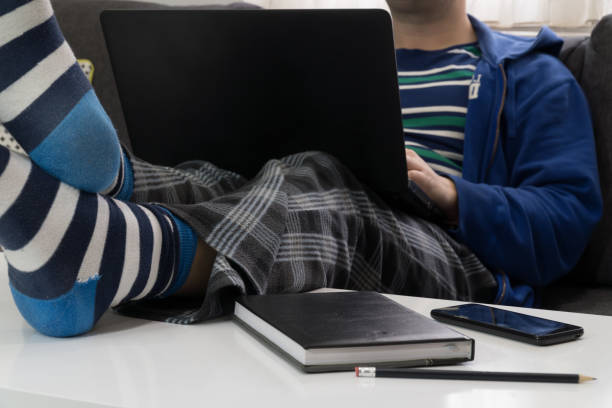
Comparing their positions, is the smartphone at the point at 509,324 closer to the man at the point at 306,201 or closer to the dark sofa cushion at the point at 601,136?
the man at the point at 306,201

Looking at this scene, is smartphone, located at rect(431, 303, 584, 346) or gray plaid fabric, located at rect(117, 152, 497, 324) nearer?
smartphone, located at rect(431, 303, 584, 346)

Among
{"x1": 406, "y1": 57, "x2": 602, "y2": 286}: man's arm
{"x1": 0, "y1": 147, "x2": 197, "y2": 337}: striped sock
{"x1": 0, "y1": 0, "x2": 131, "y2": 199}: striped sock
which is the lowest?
{"x1": 406, "y1": 57, "x2": 602, "y2": 286}: man's arm

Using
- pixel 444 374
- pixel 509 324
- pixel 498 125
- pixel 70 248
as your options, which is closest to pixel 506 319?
pixel 509 324

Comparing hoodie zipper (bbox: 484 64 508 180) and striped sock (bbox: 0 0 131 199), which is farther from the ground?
striped sock (bbox: 0 0 131 199)

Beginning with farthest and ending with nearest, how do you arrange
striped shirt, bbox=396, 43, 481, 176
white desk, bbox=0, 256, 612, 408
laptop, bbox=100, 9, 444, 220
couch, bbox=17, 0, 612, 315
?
striped shirt, bbox=396, 43, 481, 176
couch, bbox=17, 0, 612, 315
laptop, bbox=100, 9, 444, 220
white desk, bbox=0, 256, 612, 408

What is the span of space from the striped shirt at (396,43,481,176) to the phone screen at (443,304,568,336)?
1.84 feet

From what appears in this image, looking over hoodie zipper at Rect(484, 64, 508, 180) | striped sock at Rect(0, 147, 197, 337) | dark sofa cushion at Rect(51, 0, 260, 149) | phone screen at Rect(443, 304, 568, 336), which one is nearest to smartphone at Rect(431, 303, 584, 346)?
phone screen at Rect(443, 304, 568, 336)

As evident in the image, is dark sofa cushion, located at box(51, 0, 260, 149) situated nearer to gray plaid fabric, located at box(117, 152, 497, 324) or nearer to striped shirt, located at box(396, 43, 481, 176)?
striped shirt, located at box(396, 43, 481, 176)

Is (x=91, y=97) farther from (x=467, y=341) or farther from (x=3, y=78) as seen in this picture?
(x=467, y=341)

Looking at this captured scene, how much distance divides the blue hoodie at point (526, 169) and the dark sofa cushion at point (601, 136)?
0.14ft

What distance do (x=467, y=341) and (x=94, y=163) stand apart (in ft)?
1.08

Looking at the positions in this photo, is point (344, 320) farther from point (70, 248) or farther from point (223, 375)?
point (70, 248)

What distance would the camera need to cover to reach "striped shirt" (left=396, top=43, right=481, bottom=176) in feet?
3.83

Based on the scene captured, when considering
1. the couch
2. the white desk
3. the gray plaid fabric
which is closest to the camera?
the white desk
